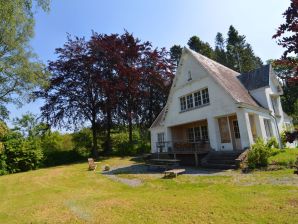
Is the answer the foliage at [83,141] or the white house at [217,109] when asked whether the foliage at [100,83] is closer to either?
the foliage at [83,141]

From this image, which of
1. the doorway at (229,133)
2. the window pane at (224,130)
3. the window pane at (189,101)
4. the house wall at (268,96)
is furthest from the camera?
the window pane at (189,101)

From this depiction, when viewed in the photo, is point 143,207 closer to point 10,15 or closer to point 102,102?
point 10,15

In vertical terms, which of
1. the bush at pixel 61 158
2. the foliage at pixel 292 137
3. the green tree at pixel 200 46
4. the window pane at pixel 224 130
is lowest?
the foliage at pixel 292 137

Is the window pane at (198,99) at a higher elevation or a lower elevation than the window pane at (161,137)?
higher

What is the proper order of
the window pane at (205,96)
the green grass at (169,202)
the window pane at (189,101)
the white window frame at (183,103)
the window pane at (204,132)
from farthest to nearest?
the white window frame at (183,103) < the window pane at (204,132) < the window pane at (189,101) < the window pane at (205,96) < the green grass at (169,202)

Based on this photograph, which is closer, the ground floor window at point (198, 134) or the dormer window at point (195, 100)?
the dormer window at point (195, 100)

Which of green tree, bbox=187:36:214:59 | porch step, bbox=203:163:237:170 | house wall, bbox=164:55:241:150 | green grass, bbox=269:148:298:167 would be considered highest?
green tree, bbox=187:36:214:59

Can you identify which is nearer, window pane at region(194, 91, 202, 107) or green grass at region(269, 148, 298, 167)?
green grass at region(269, 148, 298, 167)

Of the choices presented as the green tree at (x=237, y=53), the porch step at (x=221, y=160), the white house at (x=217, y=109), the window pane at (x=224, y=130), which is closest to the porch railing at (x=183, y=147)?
the white house at (x=217, y=109)

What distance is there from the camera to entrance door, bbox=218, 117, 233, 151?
1873 cm

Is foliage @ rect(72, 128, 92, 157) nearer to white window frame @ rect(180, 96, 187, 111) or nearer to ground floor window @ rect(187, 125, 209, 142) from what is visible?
ground floor window @ rect(187, 125, 209, 142)

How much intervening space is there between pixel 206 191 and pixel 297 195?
3.00m

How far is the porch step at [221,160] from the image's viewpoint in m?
15.2

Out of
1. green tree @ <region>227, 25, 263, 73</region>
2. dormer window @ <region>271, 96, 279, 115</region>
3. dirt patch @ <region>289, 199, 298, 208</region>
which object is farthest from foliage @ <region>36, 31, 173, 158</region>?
green tree @ <region>227, 25, 263, 73</region>
